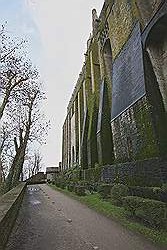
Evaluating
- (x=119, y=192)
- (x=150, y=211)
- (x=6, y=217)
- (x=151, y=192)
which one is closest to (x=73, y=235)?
(x=6, y=217)

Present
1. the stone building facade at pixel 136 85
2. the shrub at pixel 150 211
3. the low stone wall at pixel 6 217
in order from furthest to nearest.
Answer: the stone building facade at pixel 136 85
the shrub at pixel 150 211
the low stone wall at pixel 6 217

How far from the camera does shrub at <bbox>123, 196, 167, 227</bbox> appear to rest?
5.93 meters

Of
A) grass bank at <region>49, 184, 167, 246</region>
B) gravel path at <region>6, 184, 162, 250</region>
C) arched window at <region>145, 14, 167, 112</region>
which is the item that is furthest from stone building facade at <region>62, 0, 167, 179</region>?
gravel path at <region>6, 184, 162, 250</region>

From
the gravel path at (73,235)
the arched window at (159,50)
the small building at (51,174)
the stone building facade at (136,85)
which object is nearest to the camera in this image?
the gravel path at (73,235)

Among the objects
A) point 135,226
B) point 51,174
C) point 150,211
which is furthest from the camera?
point 51,174

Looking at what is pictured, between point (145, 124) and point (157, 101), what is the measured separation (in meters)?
1.13

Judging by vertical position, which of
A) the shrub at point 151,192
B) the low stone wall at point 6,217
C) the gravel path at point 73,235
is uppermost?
the shrub at point 151,192

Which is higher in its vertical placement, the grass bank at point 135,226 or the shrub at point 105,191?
the shrub at point 105,191

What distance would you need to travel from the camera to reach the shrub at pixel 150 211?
→ 5.93 meters

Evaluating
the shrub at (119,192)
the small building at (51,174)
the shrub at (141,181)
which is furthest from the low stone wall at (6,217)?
the small building at (51,174)

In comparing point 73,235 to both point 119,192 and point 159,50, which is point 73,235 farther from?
point 159,50

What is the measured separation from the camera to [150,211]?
6.23 meters

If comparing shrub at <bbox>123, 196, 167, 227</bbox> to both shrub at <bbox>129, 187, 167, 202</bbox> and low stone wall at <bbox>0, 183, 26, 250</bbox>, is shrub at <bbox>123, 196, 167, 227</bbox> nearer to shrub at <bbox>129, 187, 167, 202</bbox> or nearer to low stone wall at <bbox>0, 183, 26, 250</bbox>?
shrub at <bbox>129, 187, 167, 202</bbox>

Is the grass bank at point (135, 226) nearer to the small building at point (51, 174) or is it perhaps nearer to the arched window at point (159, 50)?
the arched window at point (159, 50)
